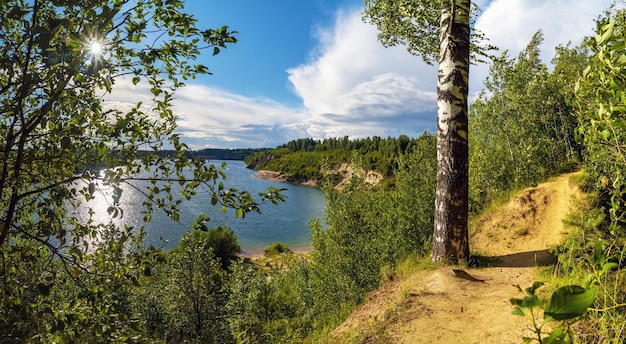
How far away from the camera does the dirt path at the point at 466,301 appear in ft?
17.4

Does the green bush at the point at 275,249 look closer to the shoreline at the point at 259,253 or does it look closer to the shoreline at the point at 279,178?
the shoreline at the point at 259,253

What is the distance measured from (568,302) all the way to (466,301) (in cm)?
620

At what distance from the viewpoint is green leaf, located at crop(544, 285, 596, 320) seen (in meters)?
0.89

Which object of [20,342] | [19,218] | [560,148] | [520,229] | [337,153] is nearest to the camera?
[20,342]

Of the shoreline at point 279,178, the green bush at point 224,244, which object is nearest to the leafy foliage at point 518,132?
the green bush at point 224,244

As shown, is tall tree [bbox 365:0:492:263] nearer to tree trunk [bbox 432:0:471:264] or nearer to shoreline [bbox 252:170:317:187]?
tree trunk [bbox 432:0:471:264]

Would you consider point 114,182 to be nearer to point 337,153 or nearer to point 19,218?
point 19,218

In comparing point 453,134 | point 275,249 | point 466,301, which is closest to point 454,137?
point 453,134

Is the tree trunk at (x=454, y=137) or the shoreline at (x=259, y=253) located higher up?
the tree trunk at (x=454, y=137)

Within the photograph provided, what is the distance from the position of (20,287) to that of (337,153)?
158 m

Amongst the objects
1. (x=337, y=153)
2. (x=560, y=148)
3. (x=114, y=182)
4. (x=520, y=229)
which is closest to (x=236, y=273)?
(x=520, y=229)

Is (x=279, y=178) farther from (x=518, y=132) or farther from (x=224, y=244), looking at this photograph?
(x=518, y=132)

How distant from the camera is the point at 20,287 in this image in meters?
3.10

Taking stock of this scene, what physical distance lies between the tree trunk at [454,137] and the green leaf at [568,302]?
8201mm
